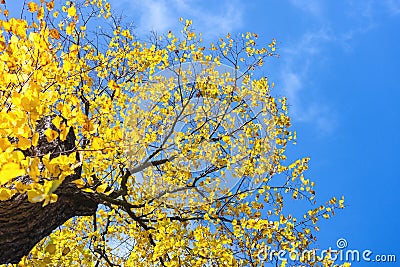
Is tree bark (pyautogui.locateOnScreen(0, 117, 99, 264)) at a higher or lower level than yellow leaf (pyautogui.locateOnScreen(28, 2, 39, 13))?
lower

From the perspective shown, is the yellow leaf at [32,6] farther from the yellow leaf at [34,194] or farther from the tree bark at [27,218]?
the yellow leaf at [34,194]

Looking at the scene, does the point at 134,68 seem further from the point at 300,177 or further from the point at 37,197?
the point at 37,197

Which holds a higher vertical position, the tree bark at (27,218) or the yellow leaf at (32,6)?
the yellow leaf at (32,6)

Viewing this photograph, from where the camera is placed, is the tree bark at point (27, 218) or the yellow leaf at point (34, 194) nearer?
the yellow leaf at point (34, 194)

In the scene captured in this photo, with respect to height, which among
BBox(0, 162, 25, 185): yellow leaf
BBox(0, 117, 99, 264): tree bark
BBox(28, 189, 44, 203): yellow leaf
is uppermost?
BBox(0, 117, 99, 264): tree bark

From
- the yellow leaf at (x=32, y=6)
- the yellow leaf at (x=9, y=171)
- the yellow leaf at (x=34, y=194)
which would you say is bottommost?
the yellow leaf at (x=34, y=194)

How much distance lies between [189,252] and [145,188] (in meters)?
1.31

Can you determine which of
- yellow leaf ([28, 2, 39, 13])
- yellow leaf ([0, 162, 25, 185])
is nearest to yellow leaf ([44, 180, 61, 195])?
yellow leaf ([0, 162, 25, 185])

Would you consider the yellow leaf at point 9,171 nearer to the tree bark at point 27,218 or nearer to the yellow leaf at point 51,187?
the yellow leaf at point 51,187

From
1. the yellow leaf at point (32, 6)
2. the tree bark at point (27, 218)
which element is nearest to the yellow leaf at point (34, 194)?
the tree bark at point (27, 218)

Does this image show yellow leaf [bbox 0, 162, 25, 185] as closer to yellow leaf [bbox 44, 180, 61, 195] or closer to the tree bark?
yellow leaf [bbox 44, 180, 61, 195]

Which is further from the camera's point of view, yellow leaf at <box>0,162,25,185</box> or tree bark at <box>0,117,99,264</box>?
tree bark at <box>0,117,99,264</box>

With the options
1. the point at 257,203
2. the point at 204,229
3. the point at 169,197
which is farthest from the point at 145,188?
the point at 257,203

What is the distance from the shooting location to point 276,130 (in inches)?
312
